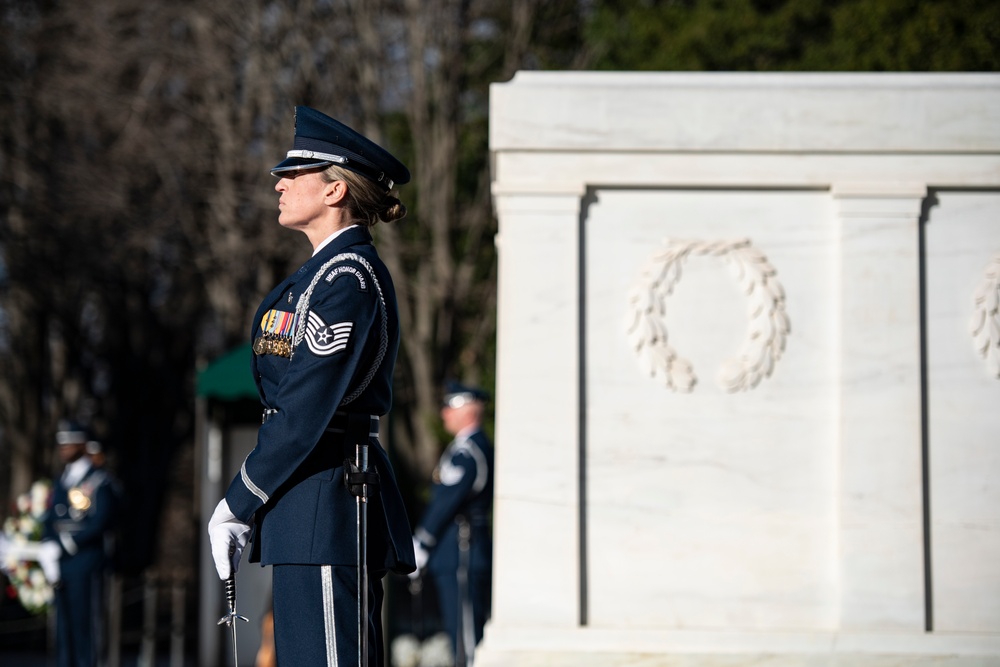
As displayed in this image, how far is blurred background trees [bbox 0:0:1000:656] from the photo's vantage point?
14.3 meters

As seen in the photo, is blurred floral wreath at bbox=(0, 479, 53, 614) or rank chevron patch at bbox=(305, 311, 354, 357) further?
blurred floral wreath at bbox=(0, 479, 53, 614)

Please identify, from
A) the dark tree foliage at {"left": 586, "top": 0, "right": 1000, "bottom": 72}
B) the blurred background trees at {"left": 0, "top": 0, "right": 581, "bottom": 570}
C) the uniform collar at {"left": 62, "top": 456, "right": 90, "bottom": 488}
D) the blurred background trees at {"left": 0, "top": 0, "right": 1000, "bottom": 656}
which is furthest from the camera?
the blurred background trees at {"left": 0, "top": 0, "right": 581, "bottom": 570}

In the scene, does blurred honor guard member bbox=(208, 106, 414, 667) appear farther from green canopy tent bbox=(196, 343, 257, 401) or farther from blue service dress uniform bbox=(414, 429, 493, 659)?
green canopy tent bbox=(196, 343, 257, 401)

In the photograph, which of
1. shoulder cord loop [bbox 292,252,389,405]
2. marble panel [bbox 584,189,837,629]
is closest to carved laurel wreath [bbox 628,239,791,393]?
marble panel [bbox 584,189,837,629]

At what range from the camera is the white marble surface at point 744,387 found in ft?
20.0

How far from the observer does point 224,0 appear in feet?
51.1

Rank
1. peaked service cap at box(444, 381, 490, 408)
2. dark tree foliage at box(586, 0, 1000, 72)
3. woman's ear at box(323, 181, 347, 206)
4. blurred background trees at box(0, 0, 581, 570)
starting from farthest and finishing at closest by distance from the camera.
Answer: blurred background trees at box(0, 0, 581, 570) → dark tree foliage at box(586, 0, 1000, 72) → peaked service cap at box(444, 381, 490, 408) → woman's ear at box(323, 181, 347, 206)

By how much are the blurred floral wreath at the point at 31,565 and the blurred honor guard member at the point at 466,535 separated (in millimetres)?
2798

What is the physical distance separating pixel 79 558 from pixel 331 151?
7.02 meters

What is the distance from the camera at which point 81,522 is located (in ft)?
33.1

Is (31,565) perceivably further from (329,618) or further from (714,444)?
(329,618)

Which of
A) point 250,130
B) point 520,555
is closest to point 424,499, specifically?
point 250,130

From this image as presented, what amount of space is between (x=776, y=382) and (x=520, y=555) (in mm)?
1279

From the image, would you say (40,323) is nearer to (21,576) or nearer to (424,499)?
(424,499)
